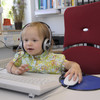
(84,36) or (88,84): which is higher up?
Answer: (84,36)

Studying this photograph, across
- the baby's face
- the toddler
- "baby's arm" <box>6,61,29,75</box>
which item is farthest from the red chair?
"baby's arm" <box>6,61,29,75</box>

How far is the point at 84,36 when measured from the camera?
3.62ft

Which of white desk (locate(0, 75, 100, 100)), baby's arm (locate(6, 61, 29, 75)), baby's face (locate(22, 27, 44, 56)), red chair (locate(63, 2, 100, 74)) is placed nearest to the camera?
white desk (locate(0, 75, 100, 100))

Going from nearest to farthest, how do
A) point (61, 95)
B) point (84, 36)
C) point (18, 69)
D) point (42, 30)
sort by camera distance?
point (61, 95), point (18, 69), point (42, 30), point (84, 36)

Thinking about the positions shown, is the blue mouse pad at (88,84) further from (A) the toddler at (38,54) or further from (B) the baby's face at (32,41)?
(B) the baby's face at (32,41)

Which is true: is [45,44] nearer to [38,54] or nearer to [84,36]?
[38,54]

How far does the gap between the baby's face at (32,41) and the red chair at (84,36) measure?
11.4 inches

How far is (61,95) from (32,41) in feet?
1.46

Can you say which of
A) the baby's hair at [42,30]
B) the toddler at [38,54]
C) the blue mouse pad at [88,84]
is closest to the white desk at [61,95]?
the blue mouse pad at [88,84]

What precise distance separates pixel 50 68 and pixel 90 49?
0.31 metres

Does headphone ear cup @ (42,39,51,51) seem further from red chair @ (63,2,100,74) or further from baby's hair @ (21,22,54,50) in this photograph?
red chair @ (63,2,100,74)

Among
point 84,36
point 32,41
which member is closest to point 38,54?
point 32,41

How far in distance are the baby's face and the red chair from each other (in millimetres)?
288

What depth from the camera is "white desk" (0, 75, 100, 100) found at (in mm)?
539
